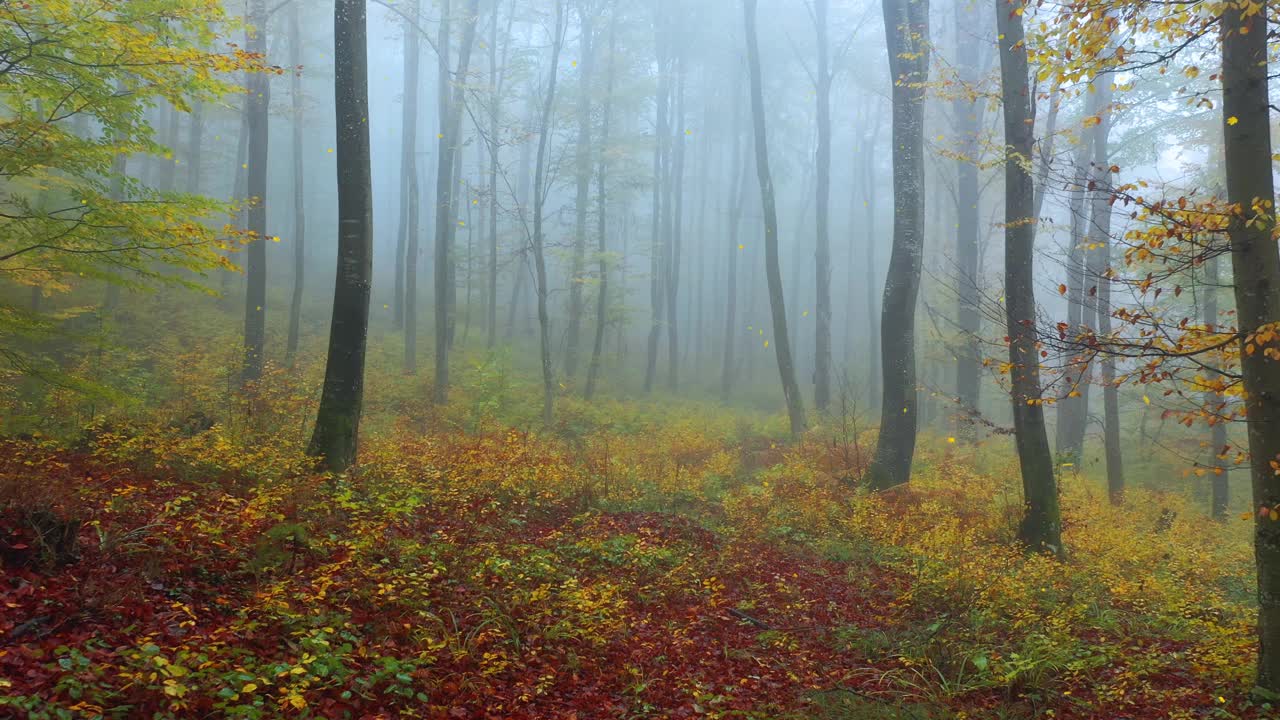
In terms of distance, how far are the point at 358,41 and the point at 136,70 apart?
239 centimetres

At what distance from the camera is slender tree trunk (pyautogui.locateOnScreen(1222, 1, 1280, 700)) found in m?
4.37

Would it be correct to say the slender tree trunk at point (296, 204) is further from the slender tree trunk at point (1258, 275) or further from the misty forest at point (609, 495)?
the slender tree trunk at point (1258, 275)

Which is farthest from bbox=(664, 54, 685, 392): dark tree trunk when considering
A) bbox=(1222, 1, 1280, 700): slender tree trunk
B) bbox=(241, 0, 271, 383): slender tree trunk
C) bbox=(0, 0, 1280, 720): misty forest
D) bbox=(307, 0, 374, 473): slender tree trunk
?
bbox=(1222, 1, 1280, 700): slender tree trunk

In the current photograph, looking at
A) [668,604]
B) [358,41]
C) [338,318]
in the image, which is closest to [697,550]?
[668,604]

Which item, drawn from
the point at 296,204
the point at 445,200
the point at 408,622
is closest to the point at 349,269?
the point at 408,622

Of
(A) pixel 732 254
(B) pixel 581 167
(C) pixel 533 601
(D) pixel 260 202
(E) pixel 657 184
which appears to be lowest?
(C) pixel 533 601

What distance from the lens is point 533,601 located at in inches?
214

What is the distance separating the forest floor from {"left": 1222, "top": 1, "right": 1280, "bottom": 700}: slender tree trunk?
27.0 inches

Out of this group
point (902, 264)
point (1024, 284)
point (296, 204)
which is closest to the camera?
point (1024, 284)

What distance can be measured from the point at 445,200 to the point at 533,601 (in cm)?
1615

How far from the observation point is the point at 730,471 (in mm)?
12297

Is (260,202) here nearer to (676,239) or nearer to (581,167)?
(581,167)

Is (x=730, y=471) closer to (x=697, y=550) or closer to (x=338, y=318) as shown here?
(x=697, y=550)

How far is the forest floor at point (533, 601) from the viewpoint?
150 inches
